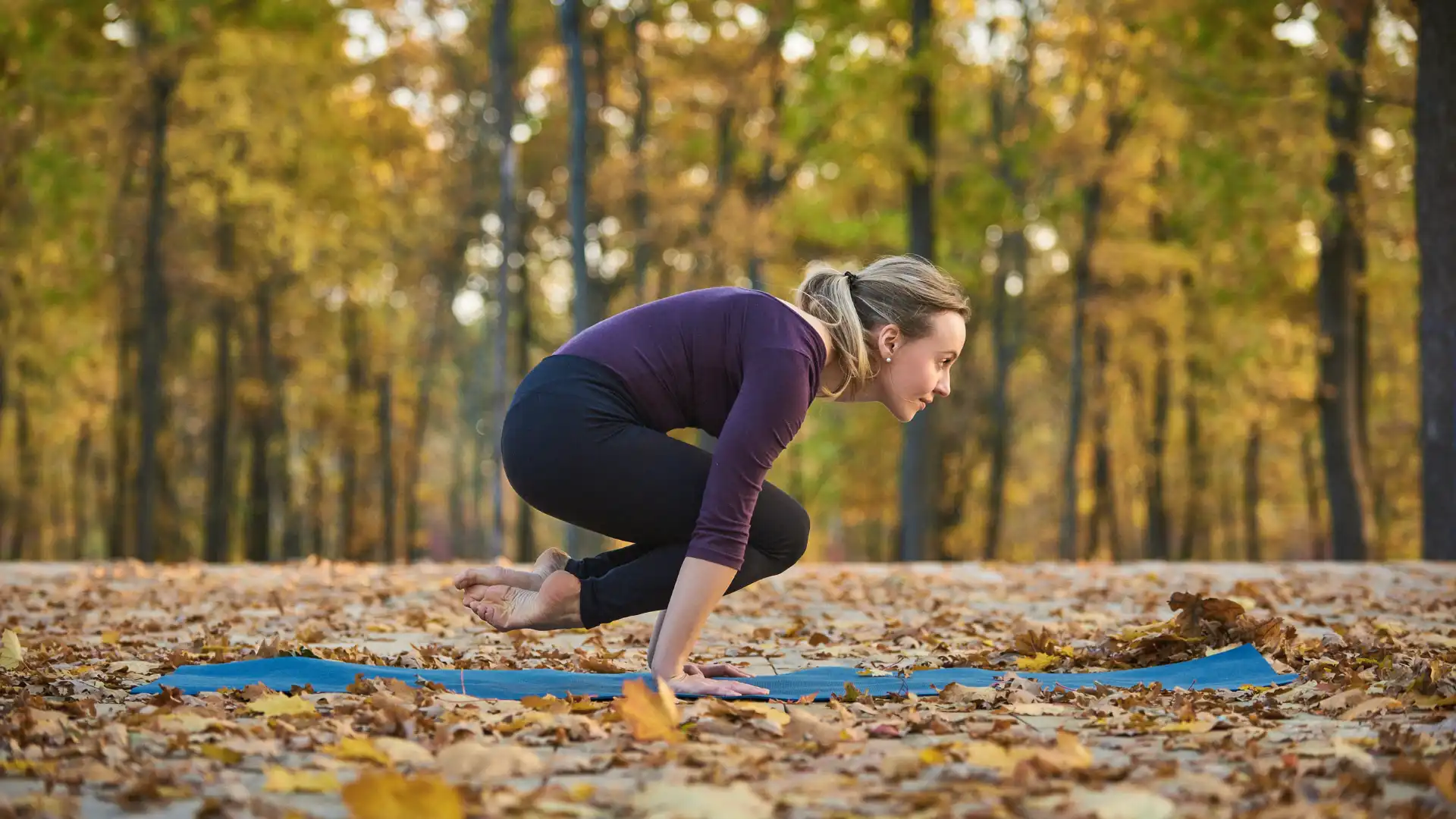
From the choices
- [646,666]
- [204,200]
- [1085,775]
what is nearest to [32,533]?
[204,200]

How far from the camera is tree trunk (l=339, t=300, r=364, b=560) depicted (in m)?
24.7

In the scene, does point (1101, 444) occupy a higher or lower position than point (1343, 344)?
lower

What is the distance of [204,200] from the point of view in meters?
15.4

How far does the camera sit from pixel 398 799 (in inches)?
88.0

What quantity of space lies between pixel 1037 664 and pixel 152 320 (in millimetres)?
12964

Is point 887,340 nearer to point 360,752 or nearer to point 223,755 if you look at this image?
point 360,752

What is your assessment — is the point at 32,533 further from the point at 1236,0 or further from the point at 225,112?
the point at 1236,0

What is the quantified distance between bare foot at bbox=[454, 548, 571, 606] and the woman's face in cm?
111

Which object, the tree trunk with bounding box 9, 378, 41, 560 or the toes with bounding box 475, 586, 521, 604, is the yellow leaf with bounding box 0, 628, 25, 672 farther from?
the tree trunk with bounding box 9, 378, 41, 560

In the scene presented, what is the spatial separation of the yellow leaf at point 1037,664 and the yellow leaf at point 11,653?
3215 millimetres

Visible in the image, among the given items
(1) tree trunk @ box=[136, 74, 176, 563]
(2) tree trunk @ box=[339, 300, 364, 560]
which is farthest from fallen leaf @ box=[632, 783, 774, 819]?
(2) tree trunk @ box=[339, 300, 364, 560]

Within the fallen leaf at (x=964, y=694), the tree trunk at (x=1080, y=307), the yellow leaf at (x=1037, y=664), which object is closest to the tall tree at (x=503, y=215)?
the tree trunk at (x=1080, y=307)

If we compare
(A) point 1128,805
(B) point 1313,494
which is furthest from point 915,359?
(B) point 1313,494

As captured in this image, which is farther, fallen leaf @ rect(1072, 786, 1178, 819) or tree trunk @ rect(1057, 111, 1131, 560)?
tree trunk @ rect(1057, 111, 1131, 560)
